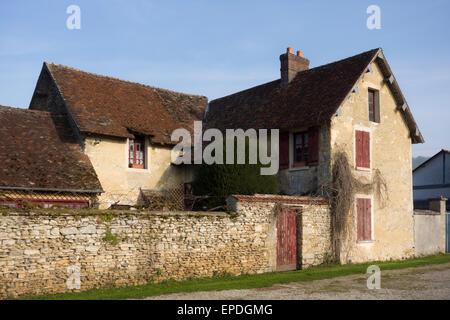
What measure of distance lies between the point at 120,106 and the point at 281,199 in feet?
29.7

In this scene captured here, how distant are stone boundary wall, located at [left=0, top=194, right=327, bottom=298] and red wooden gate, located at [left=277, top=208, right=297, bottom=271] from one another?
340mm

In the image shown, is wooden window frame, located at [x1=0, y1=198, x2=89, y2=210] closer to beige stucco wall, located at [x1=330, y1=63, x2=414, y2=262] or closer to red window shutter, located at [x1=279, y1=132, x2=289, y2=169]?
red window shutter, located at [x1=279, y1=132, x2=289, y2=169]

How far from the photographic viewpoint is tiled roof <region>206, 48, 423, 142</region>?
62.1ft

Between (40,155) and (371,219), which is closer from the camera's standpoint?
(40,155)

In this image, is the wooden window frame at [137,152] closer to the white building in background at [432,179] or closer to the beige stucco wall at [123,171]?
the beige stucco wall at [123,171]

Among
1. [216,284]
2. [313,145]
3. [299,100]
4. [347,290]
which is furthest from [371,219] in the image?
[216,284]

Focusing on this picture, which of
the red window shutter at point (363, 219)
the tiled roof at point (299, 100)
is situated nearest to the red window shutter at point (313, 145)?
the tiled roof at point (299, 100)

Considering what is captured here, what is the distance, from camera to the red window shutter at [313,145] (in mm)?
18719

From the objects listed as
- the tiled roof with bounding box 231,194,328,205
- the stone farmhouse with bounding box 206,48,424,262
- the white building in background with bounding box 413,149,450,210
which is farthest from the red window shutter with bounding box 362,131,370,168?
the white building in background with bounding box 413,149,450,210

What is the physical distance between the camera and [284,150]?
19844mm

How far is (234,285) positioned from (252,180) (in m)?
5.16

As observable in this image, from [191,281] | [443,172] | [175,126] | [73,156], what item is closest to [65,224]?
[191,281]

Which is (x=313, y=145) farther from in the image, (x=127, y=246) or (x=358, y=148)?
(x=127, y=246)

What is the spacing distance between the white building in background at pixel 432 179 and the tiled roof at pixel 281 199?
45.5ft
